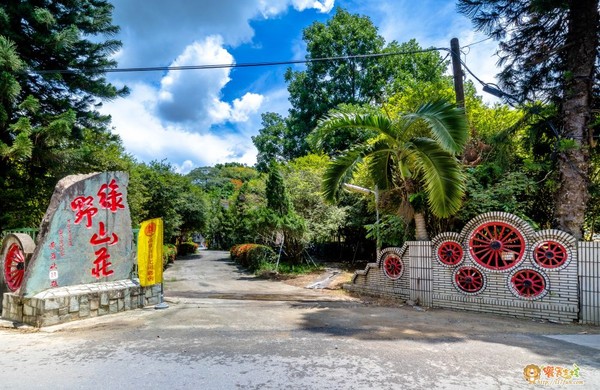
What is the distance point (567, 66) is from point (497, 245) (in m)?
4.19

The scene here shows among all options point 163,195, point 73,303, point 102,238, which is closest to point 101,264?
point 102,238

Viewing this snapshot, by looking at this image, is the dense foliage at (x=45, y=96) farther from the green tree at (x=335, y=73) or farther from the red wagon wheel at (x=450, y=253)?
the green tree at (x=335, y=73)

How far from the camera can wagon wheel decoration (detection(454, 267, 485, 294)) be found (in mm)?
7607

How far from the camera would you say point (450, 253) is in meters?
8.02

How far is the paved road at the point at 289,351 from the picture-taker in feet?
12.5

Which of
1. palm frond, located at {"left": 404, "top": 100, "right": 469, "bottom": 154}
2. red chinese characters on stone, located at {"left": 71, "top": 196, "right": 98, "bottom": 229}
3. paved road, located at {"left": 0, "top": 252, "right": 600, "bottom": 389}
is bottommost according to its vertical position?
paved road, located at {"left": 0, "top": 252, "right": 600, "bottom": 389}

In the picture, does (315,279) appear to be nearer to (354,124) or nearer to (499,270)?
(354,124)

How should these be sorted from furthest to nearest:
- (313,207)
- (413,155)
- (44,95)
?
(313,207)
(44,95)
(413,155)

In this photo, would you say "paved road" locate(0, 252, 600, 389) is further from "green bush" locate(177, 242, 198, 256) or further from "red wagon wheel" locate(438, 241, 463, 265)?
"green bush" locate(177, 242, 198, 256)

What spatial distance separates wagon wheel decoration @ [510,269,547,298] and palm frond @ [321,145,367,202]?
403 centimetres

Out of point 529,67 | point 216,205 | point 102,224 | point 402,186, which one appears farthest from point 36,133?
point 216,205

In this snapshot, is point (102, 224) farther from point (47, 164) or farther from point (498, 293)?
point (498, 293)

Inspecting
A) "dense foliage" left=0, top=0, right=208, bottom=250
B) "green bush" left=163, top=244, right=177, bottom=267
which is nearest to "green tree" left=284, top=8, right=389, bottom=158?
"green bush" left=163, top=244, right=177, bottom=267

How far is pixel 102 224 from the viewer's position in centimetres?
766
